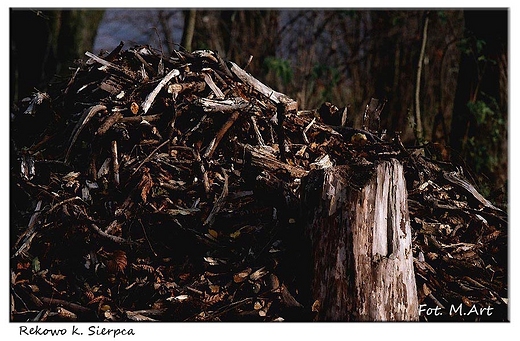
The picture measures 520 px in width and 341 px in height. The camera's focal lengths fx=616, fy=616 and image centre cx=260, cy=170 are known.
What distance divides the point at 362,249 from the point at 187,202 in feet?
Result: 3.54

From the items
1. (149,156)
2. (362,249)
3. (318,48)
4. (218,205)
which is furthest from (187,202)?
(318,48)

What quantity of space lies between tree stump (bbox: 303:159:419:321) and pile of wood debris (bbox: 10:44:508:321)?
8 centimetres

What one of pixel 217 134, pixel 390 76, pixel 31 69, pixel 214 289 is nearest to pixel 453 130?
pixel 390 76

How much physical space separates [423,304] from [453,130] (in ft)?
13.4

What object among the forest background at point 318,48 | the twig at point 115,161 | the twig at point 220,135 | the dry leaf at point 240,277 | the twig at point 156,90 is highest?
the forest background at point 318,48

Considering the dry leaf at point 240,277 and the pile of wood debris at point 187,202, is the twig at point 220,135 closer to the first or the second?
the pile of wood debris at point 187,202

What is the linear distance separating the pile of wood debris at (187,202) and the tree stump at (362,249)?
3.1 inches

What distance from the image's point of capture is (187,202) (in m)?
3.37

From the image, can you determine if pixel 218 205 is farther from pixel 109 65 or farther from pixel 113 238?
pixel 109 65

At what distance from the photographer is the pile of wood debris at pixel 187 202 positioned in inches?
117

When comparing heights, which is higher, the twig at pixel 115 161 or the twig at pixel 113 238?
the twig at pixel 115 161

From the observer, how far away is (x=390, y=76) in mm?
9641

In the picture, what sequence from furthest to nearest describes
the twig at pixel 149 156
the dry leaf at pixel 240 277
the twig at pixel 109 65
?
the twig at pixel 109 65, the twig at pixel 149 156, the dry leaf at pixel 240 277

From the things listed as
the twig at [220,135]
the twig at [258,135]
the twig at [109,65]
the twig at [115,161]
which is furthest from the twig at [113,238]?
the twig at [109,65]
